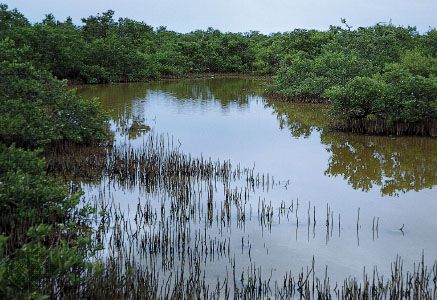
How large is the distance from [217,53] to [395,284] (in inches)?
1391

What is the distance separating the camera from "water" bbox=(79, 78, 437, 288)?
5.80 metres

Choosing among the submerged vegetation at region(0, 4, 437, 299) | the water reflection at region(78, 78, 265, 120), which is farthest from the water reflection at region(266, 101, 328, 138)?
the water reflection at region(78, 78, 265, 120)

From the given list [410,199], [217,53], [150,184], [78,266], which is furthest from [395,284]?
[217,53]

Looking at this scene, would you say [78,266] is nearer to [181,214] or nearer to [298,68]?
[181,214]

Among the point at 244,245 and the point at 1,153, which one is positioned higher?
the point at 1,153

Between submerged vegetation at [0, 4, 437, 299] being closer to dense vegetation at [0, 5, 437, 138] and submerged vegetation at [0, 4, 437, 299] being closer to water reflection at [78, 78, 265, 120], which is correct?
dense vegetation at [0, 5, 437, 138]

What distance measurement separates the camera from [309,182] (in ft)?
29.5

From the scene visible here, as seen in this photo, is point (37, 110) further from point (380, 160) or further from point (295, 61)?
point (295, 61)

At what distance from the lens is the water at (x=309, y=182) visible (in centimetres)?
580

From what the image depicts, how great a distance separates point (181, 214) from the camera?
661 centimetres

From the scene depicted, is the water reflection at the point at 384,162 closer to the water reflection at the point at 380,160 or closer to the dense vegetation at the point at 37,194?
the water reflection at the point at 380,160

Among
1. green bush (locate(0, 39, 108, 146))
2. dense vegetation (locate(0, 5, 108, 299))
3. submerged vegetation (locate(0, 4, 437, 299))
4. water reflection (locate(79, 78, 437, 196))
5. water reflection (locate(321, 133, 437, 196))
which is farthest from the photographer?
water reflection (locate(79, 78, 437, 196))

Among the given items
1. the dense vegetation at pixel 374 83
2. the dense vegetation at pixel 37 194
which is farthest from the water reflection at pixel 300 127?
the dense vegetation at pixel 37 194

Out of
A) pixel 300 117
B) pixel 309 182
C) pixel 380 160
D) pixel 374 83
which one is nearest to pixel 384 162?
pixel 380 160
